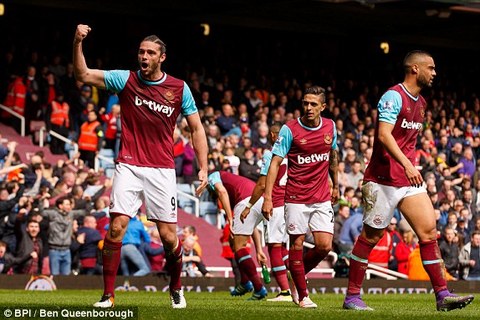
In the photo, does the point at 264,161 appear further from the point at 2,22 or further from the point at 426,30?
the point at 426,30

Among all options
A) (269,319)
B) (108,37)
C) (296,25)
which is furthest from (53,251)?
(296,25)

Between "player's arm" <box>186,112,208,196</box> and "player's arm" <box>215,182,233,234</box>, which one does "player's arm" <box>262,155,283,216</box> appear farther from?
"player's arm" <box>215,182,233,234</box>

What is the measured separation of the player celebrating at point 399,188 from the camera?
12.3 metres

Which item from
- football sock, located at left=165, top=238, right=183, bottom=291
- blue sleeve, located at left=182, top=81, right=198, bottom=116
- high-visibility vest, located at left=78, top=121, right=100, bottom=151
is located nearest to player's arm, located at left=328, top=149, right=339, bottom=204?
blue sleeve, located at left=182, top=81, right=198, bottom=116

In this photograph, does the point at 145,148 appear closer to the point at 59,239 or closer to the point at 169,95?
the point at 169,95

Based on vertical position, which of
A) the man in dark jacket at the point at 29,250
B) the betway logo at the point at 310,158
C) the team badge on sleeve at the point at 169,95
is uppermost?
the team badge on sleeve at the point at 169,95

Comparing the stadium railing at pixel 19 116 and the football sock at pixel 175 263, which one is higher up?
the stadium railing at pixel 19 116

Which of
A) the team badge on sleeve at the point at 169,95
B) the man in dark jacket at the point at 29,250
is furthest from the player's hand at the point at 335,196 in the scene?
the man in dark jacket at the point at 29,250

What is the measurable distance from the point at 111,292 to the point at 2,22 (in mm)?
21552

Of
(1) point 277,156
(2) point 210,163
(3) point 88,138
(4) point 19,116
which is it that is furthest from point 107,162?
(1) point 277,156

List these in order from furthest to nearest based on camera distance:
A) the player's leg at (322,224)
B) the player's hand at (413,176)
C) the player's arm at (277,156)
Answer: the player's leg at (322,224) → the player's arm at (277,156) → the player's hand at (413,176)

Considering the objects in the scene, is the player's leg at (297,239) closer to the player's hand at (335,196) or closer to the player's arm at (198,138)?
the player's hand at (335,196)

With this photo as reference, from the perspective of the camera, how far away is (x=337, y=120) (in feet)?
107

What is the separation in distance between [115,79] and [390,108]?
2745 mm
